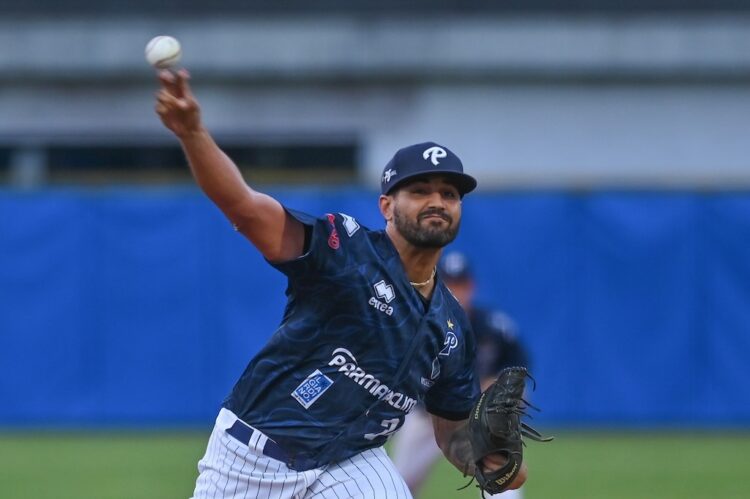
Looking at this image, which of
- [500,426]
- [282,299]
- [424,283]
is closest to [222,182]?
[424,283]

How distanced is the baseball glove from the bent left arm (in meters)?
0.03

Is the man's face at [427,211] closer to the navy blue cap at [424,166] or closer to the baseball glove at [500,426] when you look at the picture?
the navy blue cap at [424,166]

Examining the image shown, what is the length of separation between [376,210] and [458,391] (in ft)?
30.2

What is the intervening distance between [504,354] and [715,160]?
34.7ft

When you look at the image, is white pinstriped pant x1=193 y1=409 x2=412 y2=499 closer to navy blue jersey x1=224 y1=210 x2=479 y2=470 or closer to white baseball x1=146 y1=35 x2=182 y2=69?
navy blue jersey x1=224 y1=210 x2=479 y2=470

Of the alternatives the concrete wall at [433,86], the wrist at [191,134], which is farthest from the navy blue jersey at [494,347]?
the concrete wall at [433,86]

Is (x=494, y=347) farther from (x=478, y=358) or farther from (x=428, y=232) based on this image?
(x=428, y=232)

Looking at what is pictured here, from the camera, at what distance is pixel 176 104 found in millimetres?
4508

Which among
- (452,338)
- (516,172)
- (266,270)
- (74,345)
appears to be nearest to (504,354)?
(452,338)

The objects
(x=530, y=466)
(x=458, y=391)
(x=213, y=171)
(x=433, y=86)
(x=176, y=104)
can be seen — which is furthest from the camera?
(x=433, y=86)

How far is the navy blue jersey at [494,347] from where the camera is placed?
9.23 metres

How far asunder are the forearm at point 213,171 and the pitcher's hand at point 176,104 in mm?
49

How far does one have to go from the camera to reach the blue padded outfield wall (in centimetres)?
1502

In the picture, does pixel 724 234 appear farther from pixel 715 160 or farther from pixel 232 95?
pixel 232 95
